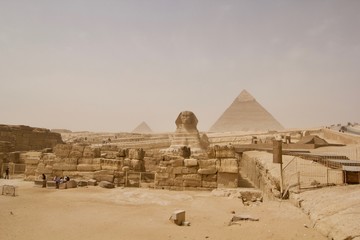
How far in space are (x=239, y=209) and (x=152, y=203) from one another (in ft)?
8.96

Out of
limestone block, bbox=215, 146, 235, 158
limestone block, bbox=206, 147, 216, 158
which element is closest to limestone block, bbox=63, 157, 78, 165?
limestone block, bbox=206, 147, 216, 158

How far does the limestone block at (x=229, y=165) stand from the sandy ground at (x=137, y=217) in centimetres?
115

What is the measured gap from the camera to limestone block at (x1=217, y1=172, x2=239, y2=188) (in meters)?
11.0

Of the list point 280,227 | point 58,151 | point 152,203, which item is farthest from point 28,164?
point 280,227

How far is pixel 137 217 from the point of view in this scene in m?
7.37

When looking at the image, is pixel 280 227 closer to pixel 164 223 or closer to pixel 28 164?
pixel 164 223

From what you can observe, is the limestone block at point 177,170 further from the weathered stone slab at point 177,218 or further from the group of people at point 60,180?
the weathered stone slab at point 177,218

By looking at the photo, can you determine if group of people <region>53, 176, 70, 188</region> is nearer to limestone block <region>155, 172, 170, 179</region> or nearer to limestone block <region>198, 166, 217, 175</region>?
limestone block <region>155, 172, 170, 179</region>

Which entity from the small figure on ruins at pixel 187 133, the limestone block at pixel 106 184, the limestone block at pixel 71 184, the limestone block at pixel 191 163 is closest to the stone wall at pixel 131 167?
the limestone block at pixel 191 163

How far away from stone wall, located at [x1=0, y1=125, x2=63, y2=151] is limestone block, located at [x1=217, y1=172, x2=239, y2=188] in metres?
17.6

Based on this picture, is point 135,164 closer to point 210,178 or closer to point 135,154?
point 135,154

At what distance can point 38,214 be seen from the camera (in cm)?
759

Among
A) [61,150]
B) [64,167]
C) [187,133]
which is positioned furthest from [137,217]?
[187,133]

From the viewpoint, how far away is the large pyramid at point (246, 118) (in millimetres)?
91562
